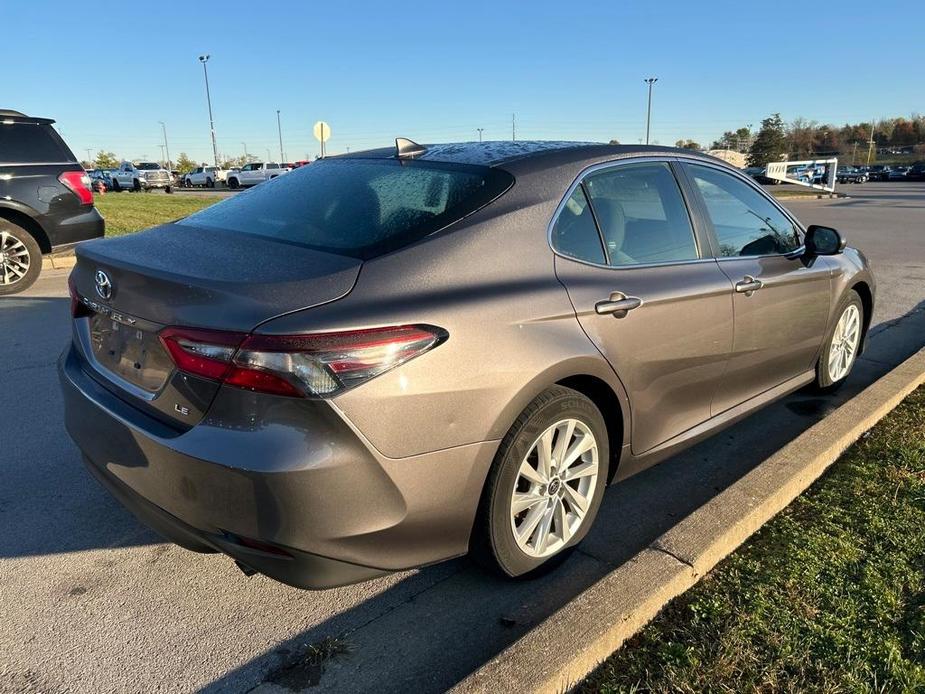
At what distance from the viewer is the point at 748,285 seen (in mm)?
3488

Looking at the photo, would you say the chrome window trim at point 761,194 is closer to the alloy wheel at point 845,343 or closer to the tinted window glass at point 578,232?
the alloy wheel at point 845,343

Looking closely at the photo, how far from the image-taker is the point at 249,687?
7.20ft

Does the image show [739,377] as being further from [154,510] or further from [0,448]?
[0,448]

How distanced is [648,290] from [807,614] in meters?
1.31

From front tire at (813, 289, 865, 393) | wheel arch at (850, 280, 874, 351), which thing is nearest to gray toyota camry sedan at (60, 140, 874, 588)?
front tire at (813, 289, 865, 393)

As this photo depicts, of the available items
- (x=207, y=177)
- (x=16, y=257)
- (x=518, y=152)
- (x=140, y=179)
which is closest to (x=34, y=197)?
(x=16, y=257)

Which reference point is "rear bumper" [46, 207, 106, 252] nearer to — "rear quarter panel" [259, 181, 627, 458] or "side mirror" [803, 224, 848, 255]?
"rear quarter panel" [259, 181, 627, 458]

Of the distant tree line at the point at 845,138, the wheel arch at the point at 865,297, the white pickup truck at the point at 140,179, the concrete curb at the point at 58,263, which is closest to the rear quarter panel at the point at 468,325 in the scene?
the wheel arch at the point at 865,297

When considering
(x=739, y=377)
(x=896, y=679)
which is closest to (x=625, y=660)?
(x=896, y=679)

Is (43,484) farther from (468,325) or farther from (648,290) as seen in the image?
(648,290)

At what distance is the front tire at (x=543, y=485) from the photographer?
2.42 meters

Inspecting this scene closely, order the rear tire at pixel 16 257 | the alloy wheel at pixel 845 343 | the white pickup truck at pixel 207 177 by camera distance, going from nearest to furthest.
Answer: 1. the alloy wheel at pixel 845 343
2. the rear tire at pixel 16 257
3. the white pickup truck at pixel 207 177

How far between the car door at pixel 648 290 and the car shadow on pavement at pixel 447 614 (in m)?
0.43

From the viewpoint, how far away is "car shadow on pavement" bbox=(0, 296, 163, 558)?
2.98 meters
